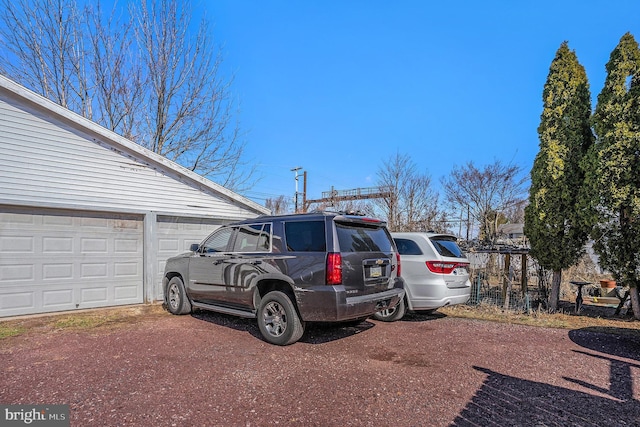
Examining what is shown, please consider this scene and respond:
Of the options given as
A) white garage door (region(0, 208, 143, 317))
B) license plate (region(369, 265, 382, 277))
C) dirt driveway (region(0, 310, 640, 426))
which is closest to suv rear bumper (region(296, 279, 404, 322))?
license plate (region(369, 265, 382, 277))

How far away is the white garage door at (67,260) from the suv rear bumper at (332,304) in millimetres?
5227

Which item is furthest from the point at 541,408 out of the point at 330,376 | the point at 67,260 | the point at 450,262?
the point at 67,260

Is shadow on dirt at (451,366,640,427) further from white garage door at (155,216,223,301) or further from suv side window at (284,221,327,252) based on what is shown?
white garage door at (155,216,223,301)

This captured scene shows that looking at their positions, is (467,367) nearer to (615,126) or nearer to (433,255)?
(433,255)

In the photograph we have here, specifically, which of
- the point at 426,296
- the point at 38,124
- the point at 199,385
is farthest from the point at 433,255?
the point at 38,124

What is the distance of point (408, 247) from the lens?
7031 millimetres

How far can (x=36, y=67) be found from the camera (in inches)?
551

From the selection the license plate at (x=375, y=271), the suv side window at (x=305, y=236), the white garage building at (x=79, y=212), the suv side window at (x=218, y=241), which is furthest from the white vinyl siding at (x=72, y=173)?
the license plate at (x=375, y=271)

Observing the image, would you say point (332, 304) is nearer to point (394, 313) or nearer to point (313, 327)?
point (313, 327)

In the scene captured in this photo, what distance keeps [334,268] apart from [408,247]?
2648mm

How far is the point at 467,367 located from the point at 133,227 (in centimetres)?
744

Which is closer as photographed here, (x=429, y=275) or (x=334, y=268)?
(x=334, y=268)

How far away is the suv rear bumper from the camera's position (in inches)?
188

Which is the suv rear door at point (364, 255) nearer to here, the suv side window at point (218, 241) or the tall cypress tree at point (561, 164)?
the suv side window at point (218, 241)
